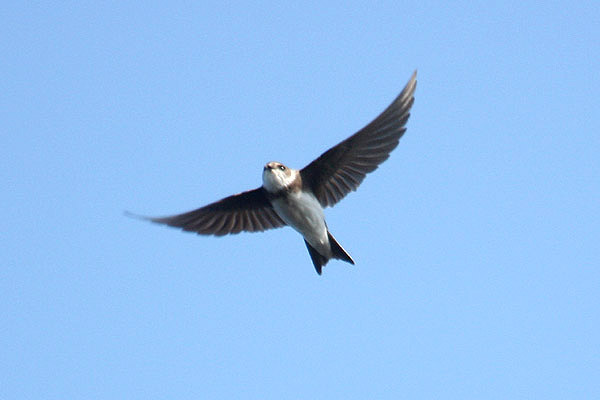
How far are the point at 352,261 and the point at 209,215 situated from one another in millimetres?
1721

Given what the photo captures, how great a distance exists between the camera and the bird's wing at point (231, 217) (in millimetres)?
12086

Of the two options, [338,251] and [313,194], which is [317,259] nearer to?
[338,251]

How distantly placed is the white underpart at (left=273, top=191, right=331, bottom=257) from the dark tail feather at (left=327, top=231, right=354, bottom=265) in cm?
6

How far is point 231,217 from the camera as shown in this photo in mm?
12281

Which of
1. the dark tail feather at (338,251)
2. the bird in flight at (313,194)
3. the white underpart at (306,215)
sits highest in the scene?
the bird in flight at (313,194)

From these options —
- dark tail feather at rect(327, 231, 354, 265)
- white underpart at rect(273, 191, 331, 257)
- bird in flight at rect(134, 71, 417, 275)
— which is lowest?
dark tail feather at rect(327, 231, 354, 265)

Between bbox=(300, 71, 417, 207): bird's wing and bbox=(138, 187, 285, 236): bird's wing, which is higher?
bbox=(138, 187, 285, 236): bird's wing

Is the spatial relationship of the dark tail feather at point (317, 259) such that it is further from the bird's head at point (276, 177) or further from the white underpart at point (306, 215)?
the bird's head at point (276, 177)

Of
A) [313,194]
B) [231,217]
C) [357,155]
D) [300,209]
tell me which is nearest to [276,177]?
[300,209]

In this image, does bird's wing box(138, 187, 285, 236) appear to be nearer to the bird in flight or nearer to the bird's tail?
the bird in flight

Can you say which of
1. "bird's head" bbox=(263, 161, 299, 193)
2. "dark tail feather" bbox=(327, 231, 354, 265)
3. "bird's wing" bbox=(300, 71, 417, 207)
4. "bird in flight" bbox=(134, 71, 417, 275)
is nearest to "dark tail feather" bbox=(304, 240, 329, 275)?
A: "bird in flight" bbox=(134, 71, 417, 275)

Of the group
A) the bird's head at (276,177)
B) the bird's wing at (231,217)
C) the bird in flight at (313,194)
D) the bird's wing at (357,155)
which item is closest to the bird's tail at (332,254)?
the bird in flight at (313,194)

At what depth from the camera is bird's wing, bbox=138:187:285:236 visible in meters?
12.1

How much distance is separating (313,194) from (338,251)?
660mm
